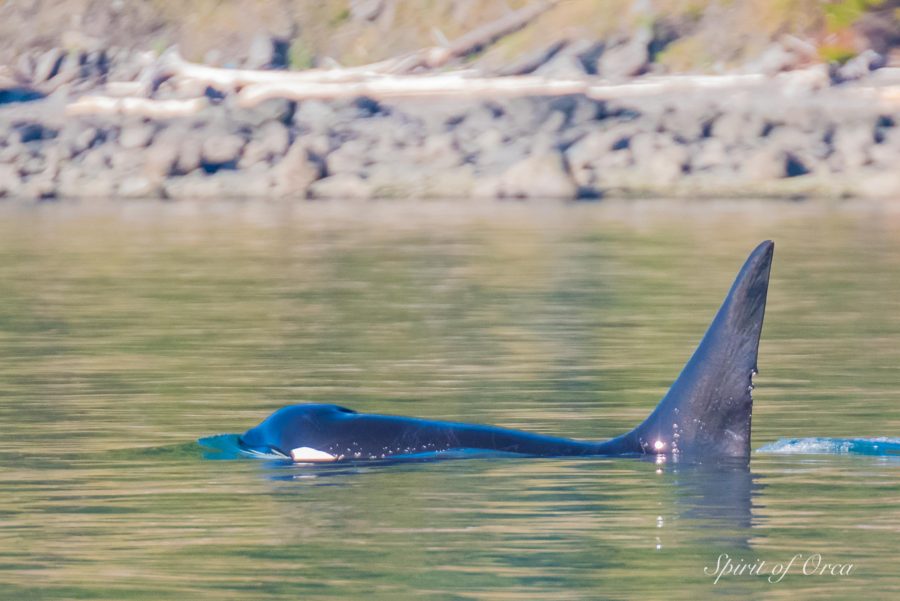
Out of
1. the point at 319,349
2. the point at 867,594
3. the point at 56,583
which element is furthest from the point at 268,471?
the point at 319,349

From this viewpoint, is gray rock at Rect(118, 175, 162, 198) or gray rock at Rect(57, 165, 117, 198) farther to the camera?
gray rock at Rect(57, 165, 117, 198)

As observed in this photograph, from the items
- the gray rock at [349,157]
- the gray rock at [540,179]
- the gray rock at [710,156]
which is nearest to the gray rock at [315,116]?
the gray rock at [349,157]

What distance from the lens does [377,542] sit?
9234 mm

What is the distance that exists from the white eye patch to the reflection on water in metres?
0.24

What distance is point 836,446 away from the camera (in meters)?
11.9

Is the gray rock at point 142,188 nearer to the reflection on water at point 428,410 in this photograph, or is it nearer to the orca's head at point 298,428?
the reflection on water at point 428,410

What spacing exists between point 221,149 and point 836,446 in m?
41.0

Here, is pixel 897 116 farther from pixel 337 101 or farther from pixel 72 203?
pixel 72 203

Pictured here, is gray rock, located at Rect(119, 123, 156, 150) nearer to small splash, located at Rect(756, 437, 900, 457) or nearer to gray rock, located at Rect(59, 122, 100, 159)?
gray rock, located at Rect(59, 122, 100, 159)

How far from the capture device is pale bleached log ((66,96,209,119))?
5528 cm

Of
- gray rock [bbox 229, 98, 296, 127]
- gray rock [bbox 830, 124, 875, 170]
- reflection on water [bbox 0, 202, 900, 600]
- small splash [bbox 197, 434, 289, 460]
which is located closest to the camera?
reflection on water [bbox 0, 202, 900, 600]

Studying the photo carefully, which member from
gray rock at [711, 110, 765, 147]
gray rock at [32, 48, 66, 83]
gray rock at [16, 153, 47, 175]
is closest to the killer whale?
gray rock at [711, 110, 765, 147]

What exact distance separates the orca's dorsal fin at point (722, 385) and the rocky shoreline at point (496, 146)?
35.9 m

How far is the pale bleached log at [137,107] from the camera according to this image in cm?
5528
